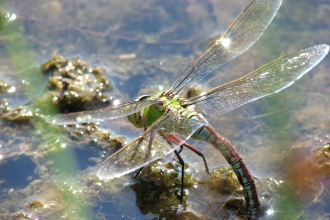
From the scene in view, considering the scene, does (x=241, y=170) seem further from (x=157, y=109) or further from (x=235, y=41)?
(x=235, y=41)

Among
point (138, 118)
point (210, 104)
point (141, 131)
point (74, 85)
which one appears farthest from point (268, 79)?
point (74, 85)

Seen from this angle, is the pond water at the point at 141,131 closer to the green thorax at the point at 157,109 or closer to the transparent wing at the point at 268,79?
the green thorax at the point at 157,109

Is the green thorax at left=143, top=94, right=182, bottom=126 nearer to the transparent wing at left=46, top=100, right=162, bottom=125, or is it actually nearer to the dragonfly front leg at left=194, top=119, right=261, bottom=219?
the transparent wing at left=46, top=100, right=162, bottom=125

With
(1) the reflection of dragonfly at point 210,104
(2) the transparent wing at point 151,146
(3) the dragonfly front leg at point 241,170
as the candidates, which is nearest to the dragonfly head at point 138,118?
(1) the reflection of dragonfly at point 210,104

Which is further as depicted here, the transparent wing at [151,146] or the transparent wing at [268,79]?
the transparent wing at [268,79]

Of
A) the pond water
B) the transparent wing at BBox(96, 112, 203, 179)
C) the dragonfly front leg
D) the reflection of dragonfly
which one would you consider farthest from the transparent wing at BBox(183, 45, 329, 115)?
the pond water

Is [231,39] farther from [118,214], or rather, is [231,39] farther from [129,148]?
[118,214]

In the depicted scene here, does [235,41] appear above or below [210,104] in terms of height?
above
